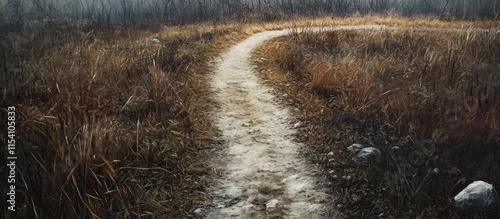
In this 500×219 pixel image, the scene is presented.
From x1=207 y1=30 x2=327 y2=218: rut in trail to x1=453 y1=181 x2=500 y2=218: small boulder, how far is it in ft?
4.10

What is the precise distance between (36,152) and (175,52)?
18.5 ft

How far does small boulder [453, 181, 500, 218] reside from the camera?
3.09 metres

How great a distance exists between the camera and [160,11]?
2547cm

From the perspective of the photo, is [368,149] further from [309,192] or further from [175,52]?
[175,52]

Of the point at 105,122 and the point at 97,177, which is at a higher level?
the point at 105,122

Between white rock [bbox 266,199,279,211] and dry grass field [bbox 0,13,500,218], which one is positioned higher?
dry grass field [bbox 0,13,500,218]

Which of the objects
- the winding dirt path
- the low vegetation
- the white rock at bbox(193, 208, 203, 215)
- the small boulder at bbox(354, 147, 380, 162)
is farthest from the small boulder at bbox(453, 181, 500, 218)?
the white rock at bbox(193, 208, 203, 215)

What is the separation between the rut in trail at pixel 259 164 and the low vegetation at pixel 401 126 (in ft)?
0.93

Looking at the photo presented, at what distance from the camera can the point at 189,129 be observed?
16.7 ft

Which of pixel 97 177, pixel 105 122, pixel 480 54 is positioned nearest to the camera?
pixel 97 177

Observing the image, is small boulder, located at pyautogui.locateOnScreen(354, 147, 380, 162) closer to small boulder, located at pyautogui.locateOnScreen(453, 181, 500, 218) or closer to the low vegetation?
the low vegetation

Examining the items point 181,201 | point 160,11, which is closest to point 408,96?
point 181,201

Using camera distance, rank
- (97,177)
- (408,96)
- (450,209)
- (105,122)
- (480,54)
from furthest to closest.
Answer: (480,54) → (408,96) → (105,122) → (97,177) → (450,209)

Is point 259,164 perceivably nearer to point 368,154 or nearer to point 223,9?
point 368,154
